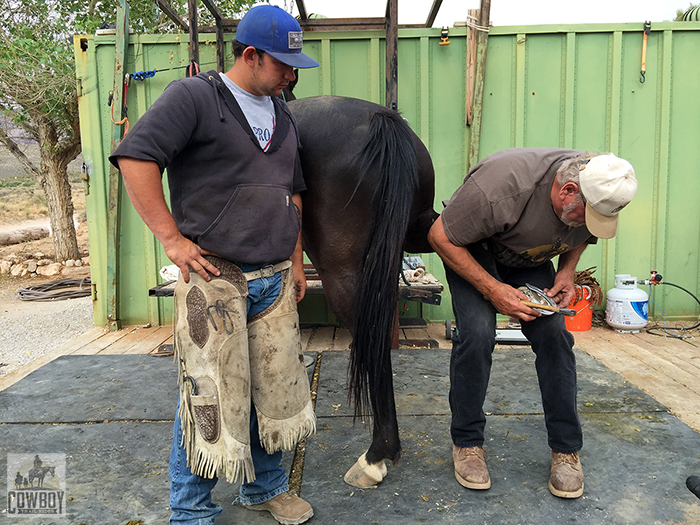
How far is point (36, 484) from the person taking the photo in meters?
1.96

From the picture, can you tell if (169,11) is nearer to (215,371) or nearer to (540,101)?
(540,101)

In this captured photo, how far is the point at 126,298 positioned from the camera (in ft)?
15.1

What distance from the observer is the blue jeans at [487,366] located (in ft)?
6.30

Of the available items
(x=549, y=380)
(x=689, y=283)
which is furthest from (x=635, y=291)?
(x=549, y=380)

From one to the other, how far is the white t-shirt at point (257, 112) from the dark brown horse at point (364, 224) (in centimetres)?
39

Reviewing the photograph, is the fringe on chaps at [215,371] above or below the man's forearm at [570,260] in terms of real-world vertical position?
below

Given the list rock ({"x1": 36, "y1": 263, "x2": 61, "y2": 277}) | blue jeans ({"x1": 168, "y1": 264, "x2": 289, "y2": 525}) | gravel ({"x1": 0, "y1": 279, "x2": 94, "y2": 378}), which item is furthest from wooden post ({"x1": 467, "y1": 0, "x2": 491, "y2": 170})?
rock ({"x1": 36, "y1": 263, "x2": 61, "y2": 277})

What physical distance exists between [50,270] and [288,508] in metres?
7.88

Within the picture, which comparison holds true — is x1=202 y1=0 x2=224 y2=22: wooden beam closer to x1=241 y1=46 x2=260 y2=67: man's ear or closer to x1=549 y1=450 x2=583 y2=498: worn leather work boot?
x1=241 y1=46 x2=260 y2=67: man's ear

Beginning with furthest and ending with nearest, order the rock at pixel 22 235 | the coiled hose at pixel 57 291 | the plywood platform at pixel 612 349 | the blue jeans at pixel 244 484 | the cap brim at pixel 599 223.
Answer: the rock at pixel 22 235 → the coiled hose at pixel 57 291 → the plywood platform at pixel 612 349 → the cap brim at pixel 599 223 → the blue jeans at pixel 244 484

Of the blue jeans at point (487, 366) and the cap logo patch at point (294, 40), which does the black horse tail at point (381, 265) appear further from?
the cap logo patch at point (294, 40)

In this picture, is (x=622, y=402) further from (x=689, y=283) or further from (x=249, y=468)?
(x=689, y=283)

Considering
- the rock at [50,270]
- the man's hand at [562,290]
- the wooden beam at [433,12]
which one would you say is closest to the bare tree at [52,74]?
the rock at [50,270]

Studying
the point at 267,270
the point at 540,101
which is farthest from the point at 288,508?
the point at 540,101
